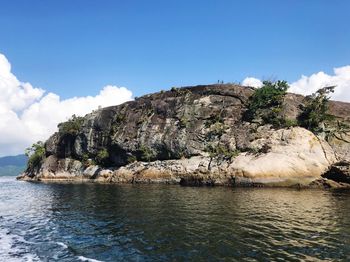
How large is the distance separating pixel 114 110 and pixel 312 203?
5850cm

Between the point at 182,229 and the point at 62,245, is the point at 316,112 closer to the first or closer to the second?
the point at 182,229

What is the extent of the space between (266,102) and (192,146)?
16.7 meters

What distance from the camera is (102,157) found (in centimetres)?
7906

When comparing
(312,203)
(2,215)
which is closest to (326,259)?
(312,203)

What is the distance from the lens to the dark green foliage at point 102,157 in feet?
259

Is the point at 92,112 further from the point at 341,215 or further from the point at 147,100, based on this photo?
the point at 341,215

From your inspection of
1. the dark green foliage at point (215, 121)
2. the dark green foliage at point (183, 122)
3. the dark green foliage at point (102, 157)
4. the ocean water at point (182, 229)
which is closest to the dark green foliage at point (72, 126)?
the dark green foliage at point (102, 157)

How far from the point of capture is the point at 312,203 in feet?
121

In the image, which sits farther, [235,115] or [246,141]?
[235,115]

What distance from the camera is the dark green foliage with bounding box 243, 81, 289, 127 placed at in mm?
65688

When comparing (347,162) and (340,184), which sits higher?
(347,162)

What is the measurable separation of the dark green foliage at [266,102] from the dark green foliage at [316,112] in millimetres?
4576

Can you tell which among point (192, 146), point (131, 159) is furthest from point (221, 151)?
point (131, 159)

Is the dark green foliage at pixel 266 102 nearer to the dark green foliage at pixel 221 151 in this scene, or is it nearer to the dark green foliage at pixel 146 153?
the dark green foliage at pixel 221 151
